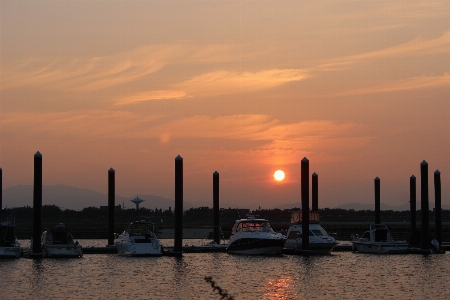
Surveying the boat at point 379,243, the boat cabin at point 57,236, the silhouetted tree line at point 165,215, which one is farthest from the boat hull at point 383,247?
the silhouetted tree line at point 165,215

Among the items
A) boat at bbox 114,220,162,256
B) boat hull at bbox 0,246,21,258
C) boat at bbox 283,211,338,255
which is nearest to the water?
boat hull at bbox 0,246,21,258

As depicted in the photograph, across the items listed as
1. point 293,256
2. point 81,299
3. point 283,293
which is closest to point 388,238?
point 293,256

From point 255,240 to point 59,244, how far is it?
14.6m

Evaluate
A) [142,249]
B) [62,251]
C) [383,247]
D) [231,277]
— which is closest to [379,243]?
[383,247]

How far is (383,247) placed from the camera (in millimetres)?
67062

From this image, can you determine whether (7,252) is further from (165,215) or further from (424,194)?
(165,215)

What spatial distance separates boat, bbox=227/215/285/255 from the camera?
63.6 metres

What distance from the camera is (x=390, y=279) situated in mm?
52281

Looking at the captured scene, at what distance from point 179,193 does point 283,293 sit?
15.7 metres

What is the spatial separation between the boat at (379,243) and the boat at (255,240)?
7.86 metres

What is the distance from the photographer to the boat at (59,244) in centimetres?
6019

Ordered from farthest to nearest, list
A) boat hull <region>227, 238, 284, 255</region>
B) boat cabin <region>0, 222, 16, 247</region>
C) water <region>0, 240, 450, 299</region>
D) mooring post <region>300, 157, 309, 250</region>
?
boat hull <region>227, 238, 284, 255</region> → mooring post <region>300, 157, 309, 250</region> → boat cabin <region>0, 222, 16, 247</region> → water <region>0, 240, 450, 299</region>

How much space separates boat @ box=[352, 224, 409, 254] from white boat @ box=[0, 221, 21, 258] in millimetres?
27108

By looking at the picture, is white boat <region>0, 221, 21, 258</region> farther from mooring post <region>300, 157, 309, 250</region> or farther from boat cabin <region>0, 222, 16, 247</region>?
mooring post <region>300, 157, 309, 250</region>
